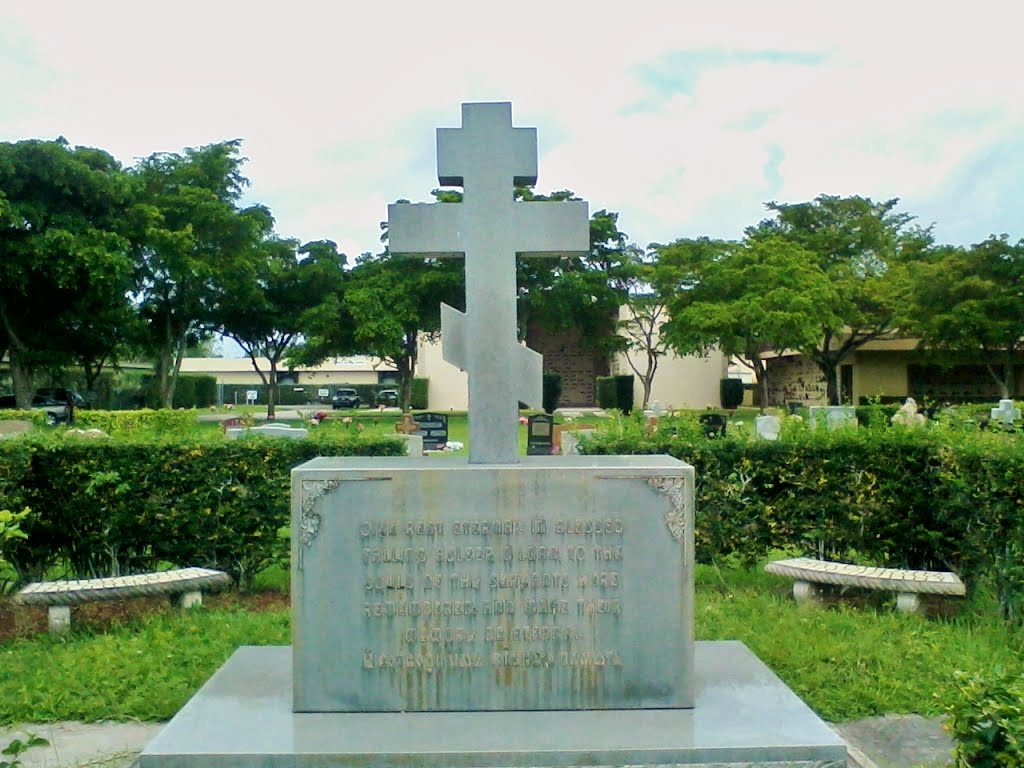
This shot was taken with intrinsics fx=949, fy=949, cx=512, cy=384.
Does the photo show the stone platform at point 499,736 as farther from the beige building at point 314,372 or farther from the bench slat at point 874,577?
the beige building at point 314,372

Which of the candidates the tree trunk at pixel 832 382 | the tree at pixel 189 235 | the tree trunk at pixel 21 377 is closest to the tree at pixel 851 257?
the tree trunk at pixel 832 382

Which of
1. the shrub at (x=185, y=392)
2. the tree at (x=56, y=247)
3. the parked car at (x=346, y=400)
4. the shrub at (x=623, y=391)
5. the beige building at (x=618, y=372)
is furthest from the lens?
the parked car at (x=346, y=400)

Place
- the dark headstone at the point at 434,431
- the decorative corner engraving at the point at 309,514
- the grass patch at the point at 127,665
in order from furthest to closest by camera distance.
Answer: the dark headstone at the point at 434,431 < the grass patch at the point at 127,665 < the decorative corner engraving at the point at 309,514

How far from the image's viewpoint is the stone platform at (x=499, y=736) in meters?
3.82

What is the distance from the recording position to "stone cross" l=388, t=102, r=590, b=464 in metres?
4.63

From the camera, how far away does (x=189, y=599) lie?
725cm

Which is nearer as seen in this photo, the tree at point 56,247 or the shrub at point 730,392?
the tree at point 56,247

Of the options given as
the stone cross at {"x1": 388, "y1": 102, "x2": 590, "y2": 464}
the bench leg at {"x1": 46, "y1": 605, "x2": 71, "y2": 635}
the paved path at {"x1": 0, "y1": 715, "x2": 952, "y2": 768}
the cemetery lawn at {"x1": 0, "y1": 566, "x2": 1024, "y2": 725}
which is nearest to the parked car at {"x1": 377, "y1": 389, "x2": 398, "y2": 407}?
the bench leg at {"x1": 46, "y1": 605, "x2": 71, "y2": 635}

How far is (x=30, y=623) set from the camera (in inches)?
275

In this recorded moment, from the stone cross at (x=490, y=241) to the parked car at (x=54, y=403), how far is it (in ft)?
110

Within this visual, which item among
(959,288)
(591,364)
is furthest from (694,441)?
(591,364)

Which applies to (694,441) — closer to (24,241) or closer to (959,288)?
(24,241)

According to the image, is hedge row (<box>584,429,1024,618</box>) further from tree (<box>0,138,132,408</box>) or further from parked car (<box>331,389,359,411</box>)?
parked car (<box>331,389,359,411</box>)

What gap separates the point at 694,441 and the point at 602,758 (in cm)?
456
